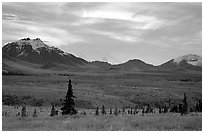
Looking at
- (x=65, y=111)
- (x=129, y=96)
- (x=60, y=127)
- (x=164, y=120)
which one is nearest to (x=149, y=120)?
(x=164, y=120)

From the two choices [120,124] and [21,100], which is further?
[21,100]

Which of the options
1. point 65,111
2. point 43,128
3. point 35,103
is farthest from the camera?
point 35,103

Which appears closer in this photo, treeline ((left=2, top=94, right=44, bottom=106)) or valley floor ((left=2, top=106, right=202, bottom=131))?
valley floor ((left=2, top=106, right=202, bottom=131))

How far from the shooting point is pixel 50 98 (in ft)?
242

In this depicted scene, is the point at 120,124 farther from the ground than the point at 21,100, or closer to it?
farther from the ground

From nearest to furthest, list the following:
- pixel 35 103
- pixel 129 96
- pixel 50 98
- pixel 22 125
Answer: pixel 22 125 → pixel 35 103 → pixel 50 98 → pixel 129 96

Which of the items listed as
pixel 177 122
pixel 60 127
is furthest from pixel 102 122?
pixel 177 122

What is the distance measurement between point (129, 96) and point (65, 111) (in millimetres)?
62221

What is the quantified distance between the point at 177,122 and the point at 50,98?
189 feet

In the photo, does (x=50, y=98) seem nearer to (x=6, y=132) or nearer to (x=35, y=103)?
(x=35, y=103)

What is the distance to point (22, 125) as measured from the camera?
63.3ft

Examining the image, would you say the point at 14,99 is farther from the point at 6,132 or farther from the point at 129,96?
the point at 6,132

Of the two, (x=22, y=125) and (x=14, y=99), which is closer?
(x=22, y=125)

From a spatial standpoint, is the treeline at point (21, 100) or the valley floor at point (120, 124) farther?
the treeline at point (21, 100)
